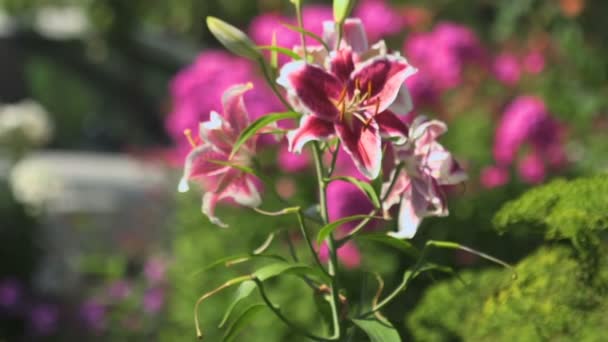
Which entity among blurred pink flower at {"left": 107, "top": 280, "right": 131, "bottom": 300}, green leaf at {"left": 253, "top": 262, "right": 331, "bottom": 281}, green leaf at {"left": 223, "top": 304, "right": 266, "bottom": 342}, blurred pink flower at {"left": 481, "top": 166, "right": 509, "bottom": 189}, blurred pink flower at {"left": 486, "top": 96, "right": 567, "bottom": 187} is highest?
green leaf at {"left": 253, "top": 262, "right": 331, "bottom": 281}

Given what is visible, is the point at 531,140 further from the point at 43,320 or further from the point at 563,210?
the point at 43,320

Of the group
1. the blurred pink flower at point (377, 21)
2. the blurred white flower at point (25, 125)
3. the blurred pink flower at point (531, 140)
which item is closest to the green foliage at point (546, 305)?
the blurred pink flower at point (531, 140)

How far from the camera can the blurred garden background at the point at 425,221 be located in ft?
5.30

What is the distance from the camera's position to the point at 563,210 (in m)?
1.56

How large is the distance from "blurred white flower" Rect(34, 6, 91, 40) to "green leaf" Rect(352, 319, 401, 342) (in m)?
10.7

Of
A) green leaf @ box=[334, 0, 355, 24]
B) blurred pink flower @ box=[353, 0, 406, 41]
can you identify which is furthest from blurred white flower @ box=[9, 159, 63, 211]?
green leaf @ box=[334, 0, 355, 24]

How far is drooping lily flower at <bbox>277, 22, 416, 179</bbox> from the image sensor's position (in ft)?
4.58

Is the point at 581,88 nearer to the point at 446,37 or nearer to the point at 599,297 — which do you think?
the point at 446,37

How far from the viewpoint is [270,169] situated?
3908 millimetres

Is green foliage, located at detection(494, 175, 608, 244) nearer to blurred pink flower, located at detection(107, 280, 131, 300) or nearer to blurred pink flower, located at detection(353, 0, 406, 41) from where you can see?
blurred pink flower, located at detection(353, 0, 406, 41)

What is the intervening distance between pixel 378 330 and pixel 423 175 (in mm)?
235

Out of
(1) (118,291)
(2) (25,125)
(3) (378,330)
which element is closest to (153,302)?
(1) (118,291)

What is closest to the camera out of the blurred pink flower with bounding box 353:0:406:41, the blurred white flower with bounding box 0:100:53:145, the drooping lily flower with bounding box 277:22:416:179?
the drooping lily flower with bounding box 277:22:416:179

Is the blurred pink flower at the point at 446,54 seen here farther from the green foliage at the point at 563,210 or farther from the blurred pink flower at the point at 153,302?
the green foliage at the point at 563,210
